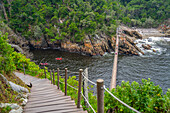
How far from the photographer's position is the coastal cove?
610 inches

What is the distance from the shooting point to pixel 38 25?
101 feet

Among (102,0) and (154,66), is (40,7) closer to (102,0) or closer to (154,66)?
(102,0)

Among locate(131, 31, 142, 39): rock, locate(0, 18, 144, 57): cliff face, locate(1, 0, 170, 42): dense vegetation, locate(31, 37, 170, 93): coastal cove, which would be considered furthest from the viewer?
locate(131, 31, 142, 39): rock

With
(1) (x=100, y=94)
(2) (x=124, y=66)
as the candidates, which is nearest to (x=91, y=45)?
(2) (x=124, y=66)

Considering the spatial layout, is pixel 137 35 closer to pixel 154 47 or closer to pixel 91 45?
pixel 154 47

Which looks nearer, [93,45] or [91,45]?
[91,45]

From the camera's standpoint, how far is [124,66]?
63.0ft

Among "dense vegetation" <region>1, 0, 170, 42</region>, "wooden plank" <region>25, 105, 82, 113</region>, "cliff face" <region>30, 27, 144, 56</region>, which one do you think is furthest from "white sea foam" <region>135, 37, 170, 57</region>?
"wooden plank" <region>25, 105, 82, 113</region>

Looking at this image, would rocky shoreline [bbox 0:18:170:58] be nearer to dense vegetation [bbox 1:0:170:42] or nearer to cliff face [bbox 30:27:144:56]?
cliff face [bbox 30:27:144:56]

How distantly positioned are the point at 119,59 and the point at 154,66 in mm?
5632

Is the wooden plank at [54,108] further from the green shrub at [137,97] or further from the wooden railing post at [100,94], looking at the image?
the wooden railing post at [100,94]

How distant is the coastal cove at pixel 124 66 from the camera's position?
15.5 metres

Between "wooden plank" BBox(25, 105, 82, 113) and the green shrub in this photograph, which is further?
"wooden plank" BBox(25, 105, 82, 113)

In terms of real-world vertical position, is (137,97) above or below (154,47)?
below
